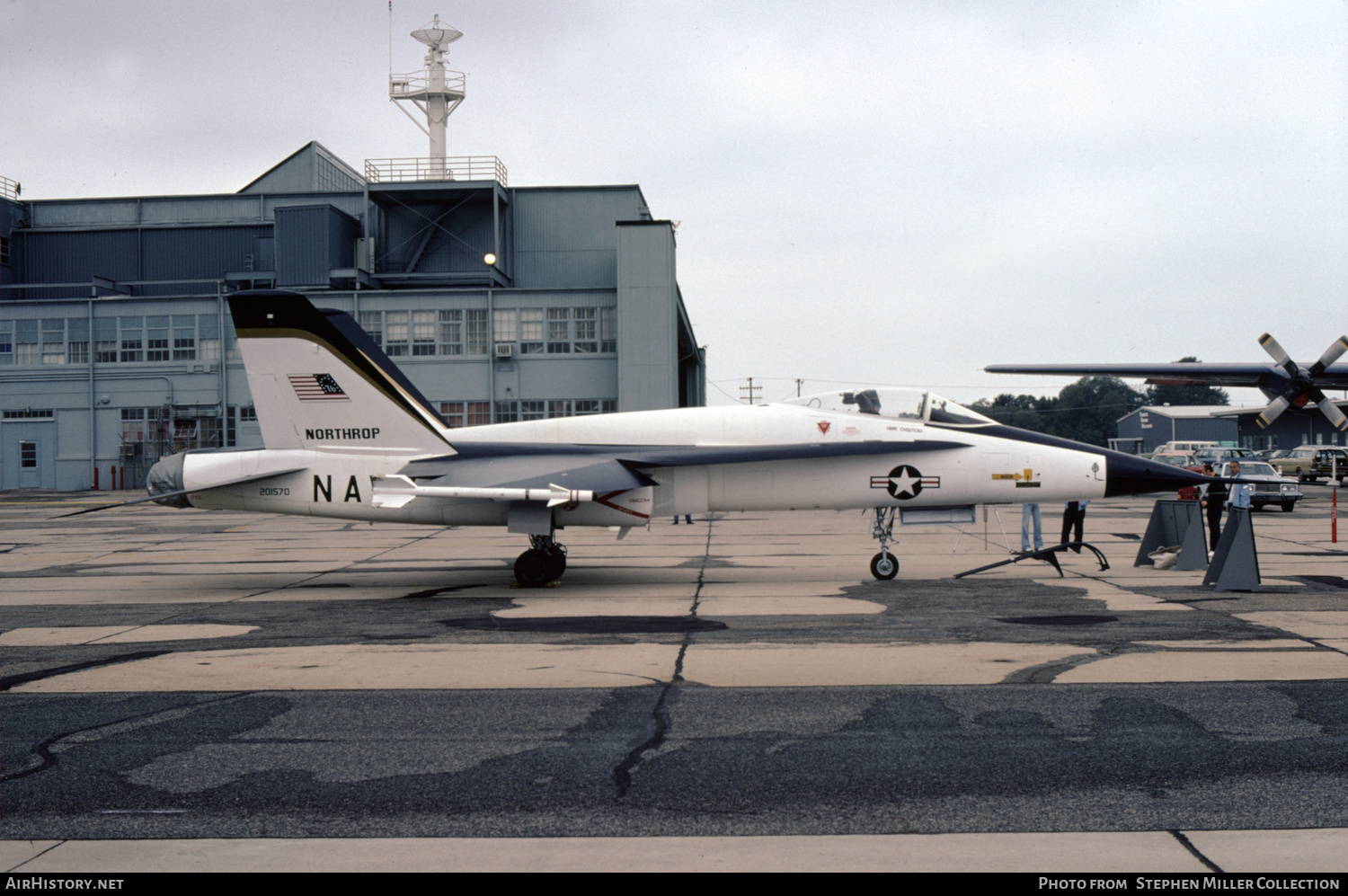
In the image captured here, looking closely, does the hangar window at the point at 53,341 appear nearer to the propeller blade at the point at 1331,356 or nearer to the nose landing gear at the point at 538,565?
the nose landing gear at the point at 538,565

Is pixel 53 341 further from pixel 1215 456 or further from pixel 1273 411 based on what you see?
pixel 1215 456

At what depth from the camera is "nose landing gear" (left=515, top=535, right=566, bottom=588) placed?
562 inches

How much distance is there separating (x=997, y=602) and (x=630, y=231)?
3405 centimetres

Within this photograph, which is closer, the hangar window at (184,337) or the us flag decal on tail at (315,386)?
the us flag decal on tail at (315,386)

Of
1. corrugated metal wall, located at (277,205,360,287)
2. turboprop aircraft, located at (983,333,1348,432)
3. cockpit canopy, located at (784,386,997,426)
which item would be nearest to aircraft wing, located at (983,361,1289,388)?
turboprop aircraft, located at (983,333,1348,432)

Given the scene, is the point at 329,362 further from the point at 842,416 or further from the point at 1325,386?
the point at 1325,386

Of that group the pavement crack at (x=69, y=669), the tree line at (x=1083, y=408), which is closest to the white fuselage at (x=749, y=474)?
the pavement crack at (x=69, y=669)

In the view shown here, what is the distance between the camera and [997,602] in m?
12.2

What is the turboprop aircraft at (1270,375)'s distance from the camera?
25.1 m

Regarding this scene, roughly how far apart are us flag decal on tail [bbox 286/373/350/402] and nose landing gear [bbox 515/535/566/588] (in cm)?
372

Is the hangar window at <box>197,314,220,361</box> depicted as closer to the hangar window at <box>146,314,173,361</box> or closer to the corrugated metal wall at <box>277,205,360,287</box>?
the hangar window at <box>146,314,173,361</box>

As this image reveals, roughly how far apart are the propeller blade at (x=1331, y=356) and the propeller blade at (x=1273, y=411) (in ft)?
3.38

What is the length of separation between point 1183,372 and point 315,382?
78.9 feet
